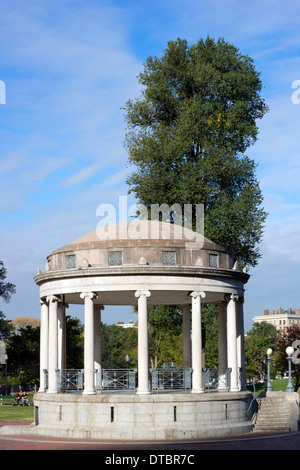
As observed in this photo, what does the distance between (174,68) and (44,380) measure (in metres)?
29.4

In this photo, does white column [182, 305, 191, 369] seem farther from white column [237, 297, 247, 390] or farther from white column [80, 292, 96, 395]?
white column [80, 292, 96, 395]

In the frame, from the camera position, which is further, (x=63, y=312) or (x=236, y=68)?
(x=236, y=68)

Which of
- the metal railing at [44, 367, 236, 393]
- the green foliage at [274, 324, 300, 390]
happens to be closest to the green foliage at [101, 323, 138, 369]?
the green foliage at [274, 324, 300, 390]

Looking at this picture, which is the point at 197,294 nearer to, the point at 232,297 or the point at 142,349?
the point at 232,297

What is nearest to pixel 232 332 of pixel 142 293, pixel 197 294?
pixel 197 294

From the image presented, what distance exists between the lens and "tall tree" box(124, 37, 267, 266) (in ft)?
173

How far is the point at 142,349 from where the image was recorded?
33.4 m

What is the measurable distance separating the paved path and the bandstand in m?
1.33

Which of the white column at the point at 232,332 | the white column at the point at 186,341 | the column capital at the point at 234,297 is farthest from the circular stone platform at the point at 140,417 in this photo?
the white column at the point at 186,341

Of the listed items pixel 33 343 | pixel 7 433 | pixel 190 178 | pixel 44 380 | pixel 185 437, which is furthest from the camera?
pixel 33 343

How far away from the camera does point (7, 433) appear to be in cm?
3528

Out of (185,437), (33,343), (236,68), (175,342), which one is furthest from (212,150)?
(33,343)

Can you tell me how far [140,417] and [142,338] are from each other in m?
3.72

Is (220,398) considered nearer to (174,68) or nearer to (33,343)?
(174,68)
